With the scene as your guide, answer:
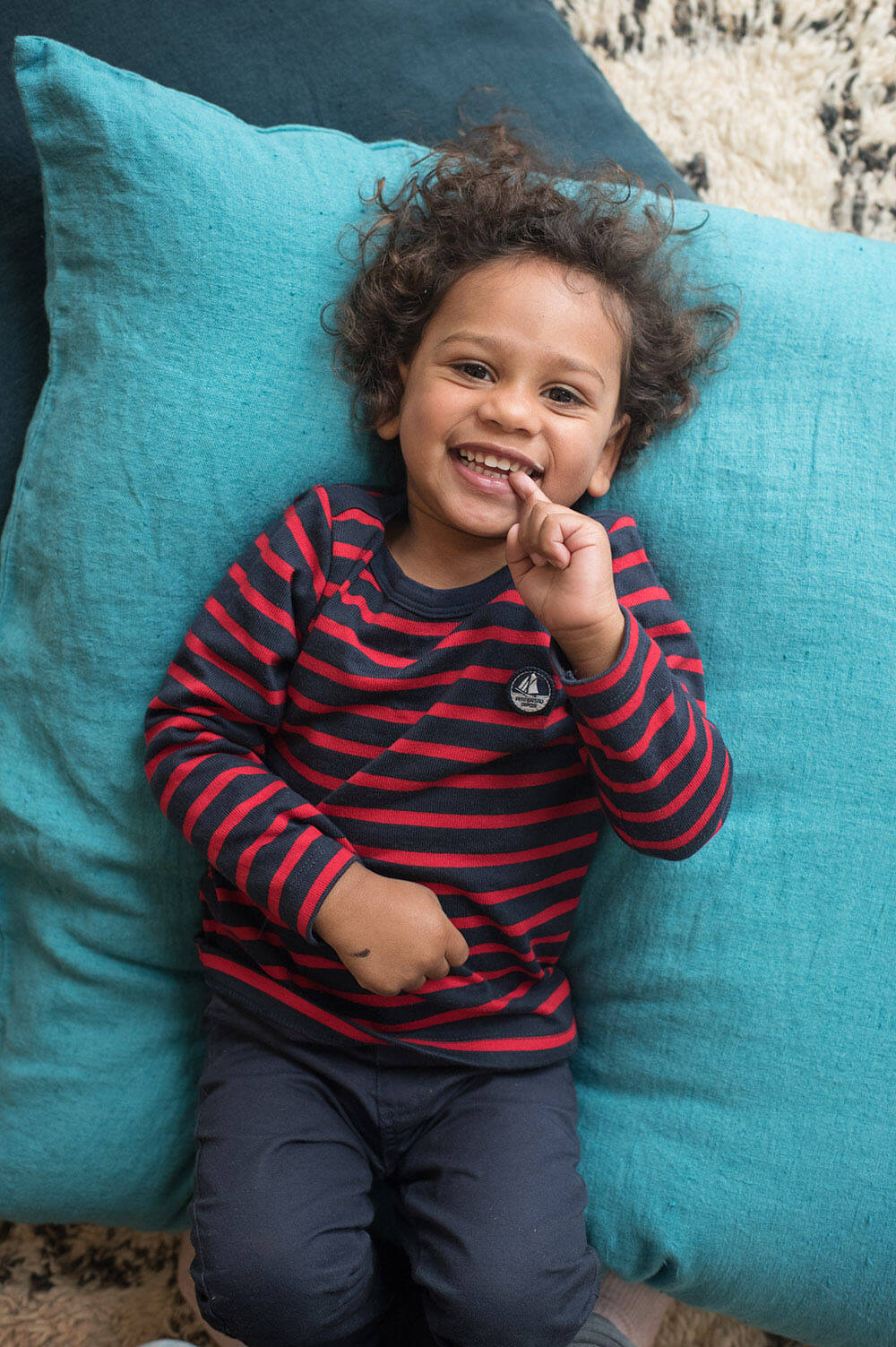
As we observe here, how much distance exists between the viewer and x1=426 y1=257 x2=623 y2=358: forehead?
88 centimetres

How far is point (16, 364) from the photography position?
3.35 feet

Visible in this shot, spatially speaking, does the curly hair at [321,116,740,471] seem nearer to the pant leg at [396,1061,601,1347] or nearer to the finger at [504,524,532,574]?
Result: the finger at [504,524,532,574]

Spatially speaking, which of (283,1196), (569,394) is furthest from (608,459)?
(283,1196)

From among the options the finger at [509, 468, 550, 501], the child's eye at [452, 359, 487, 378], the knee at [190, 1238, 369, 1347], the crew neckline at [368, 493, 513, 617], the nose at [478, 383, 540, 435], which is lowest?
the knee at [190, 1238, 369, 1347]

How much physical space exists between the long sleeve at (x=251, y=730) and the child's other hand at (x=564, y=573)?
0.64ft

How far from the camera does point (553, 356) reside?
0.87 meters

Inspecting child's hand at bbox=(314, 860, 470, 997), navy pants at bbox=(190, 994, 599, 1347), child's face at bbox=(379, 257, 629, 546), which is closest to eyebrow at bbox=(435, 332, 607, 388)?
child's face at bbox=(379, 257, 629, 546)

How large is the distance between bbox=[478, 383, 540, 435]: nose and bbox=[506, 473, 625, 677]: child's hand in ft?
0.21

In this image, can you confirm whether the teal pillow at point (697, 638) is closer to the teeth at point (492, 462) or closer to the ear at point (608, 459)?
the ear at point (608, 459)

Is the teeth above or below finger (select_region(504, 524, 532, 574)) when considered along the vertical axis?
above

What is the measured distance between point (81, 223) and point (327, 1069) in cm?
78

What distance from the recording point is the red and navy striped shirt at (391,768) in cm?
89

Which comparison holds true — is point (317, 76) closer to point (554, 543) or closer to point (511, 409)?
point (511, 409)

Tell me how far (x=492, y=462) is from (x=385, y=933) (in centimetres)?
40
